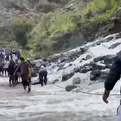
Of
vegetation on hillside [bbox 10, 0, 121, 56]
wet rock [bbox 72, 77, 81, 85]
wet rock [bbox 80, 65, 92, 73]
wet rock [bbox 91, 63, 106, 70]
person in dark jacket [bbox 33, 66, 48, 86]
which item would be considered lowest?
person in dark jacket [bbox 33, 66, 48, 86]

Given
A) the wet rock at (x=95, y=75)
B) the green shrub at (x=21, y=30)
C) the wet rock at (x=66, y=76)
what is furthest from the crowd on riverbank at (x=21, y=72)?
Result: the green shrub at (x=21, y=30)

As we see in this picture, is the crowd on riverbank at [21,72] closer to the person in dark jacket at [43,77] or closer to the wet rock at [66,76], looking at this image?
the person in dark jacket at [43,77]

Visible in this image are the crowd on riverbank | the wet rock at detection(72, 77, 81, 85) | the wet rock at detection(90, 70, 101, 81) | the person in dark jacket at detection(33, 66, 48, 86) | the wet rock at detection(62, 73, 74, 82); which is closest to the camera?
the crowd on riverbank

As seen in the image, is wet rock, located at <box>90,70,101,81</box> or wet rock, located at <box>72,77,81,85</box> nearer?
wet rock, located at <box>90,70,101,81</box>

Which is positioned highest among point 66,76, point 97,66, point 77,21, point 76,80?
point 77,21

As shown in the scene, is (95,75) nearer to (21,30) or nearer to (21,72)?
(21,72)

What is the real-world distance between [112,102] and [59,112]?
216 centimetres

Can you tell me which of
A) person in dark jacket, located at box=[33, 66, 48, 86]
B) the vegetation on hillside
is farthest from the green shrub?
person in dark jacket, located at box=[33, 66, 48, 86]

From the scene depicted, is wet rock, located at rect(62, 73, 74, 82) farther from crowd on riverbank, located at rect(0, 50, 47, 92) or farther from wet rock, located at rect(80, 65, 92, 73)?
crowd on riverbank, located at rect(0, 50, 47, 92)

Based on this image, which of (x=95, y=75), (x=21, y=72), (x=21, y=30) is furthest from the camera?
(x=21, y=30)

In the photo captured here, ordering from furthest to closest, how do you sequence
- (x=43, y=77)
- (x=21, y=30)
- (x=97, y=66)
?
(x=21, y=30) < (x=43, y=77) < (x=97, y=66)

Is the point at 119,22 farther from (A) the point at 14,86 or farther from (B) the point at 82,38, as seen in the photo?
(A) the point at 14,86

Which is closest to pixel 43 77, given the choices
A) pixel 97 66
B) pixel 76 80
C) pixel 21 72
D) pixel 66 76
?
pixel 66 76

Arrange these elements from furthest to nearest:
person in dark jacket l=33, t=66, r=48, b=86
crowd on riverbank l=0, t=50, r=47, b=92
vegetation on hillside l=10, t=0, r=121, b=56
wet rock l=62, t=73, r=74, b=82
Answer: vegetation on hillside l=10, t=0, r=121, b=56 → person in dark jacket l=33, t=66, r=48, b=86 → wet rock l=62, t=73, r=74, b=82 → crowd on riverbank l=0, t=50, r=47, b=92
